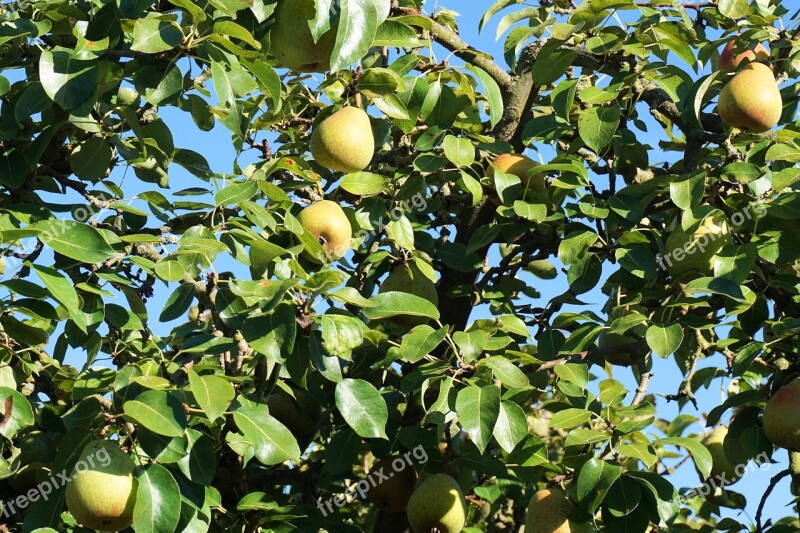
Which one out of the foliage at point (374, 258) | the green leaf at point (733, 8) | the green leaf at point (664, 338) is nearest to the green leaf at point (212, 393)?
the foliage at point (374, 258)

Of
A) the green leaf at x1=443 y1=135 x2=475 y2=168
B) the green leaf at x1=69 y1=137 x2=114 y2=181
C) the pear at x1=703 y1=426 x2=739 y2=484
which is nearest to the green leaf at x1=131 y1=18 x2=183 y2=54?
the green leaf at x1=69 y1=137 x2=114 y2=181

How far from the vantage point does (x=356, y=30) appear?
205 cm

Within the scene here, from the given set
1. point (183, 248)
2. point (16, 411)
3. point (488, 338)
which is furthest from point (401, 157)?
point (16, 411)

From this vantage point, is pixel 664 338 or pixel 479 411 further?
pixel 664 338

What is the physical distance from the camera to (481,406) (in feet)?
7.94

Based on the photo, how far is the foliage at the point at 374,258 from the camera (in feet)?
7.72

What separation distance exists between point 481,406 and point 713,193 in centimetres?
110

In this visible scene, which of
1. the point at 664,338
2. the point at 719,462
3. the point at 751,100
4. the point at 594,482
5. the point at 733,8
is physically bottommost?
the point at 719,462

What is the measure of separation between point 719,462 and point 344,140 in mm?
1894

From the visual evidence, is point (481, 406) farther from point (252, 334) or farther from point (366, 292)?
point (366, 292)

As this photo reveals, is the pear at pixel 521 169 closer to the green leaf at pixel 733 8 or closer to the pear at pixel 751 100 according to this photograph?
the pear at pixel 751 100

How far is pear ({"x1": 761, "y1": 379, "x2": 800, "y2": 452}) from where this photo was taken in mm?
2631

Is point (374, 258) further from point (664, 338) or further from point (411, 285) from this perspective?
point (664, 338)

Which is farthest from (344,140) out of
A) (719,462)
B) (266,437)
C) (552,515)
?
(719,462)
